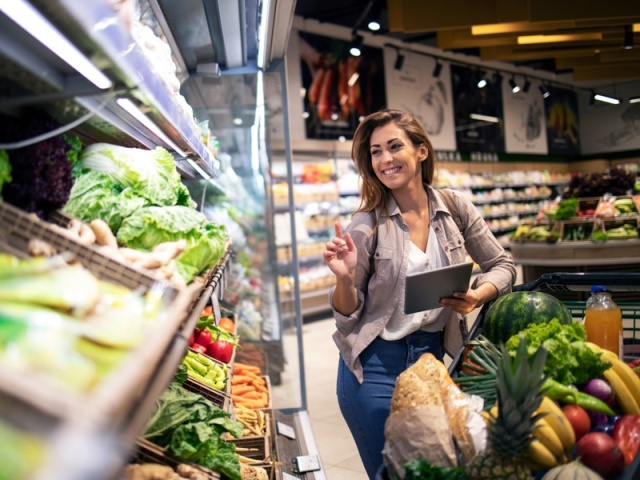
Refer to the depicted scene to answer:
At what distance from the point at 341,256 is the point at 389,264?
218 millimetres

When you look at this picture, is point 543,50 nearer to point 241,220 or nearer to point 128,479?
point 241,220

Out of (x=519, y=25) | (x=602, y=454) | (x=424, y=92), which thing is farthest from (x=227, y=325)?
(x=424, y=92)

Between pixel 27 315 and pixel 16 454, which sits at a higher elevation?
pixel 27 315

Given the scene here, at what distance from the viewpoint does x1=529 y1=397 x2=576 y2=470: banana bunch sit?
1.38 meters

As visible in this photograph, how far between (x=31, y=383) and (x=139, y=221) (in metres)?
0.99

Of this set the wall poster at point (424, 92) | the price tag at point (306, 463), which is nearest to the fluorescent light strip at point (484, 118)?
the wall poster at point (424, 92)

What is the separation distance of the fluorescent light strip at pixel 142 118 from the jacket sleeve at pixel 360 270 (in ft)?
2.50

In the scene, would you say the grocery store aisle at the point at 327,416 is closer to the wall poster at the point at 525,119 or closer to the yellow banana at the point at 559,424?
the yellow banana at the point at 559,424

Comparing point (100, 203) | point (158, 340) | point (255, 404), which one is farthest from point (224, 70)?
point (158, 340)

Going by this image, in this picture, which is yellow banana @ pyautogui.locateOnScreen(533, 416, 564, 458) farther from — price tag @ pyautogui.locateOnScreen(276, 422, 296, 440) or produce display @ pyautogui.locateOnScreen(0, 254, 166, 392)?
price tag @ pyautogui.locateOnScreen(276, 422, 296, 440)

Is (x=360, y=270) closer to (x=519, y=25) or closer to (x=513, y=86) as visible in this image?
(x=519, y=25)

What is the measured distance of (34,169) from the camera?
1172 millimetres

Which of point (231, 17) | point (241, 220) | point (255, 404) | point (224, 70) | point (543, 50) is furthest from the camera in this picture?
point (543, 50)

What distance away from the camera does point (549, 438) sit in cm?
141
